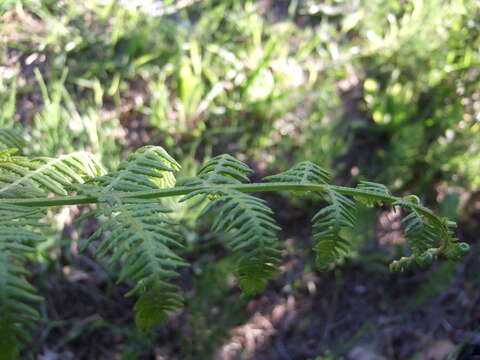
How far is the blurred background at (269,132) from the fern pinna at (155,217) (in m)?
0.98

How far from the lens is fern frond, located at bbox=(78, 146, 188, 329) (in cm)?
70

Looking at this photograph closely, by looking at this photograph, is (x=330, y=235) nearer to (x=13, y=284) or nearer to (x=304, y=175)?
(x=304, y=175)

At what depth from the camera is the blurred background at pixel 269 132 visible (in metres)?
1.95

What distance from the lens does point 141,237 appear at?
0.76m

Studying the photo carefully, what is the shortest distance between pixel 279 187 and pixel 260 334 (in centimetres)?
141

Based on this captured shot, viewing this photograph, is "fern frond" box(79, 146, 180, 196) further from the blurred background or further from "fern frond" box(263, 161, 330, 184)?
the blurred background

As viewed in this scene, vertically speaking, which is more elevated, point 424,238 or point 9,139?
point 9,139

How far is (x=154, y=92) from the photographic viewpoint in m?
2.41

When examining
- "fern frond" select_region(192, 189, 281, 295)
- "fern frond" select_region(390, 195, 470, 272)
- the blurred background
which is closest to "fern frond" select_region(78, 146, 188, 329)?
"fern frond" select_region(192, 189, 281, 295)

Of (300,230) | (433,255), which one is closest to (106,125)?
(300,230)

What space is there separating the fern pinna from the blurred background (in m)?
0.98

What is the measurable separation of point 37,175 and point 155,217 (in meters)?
0.29

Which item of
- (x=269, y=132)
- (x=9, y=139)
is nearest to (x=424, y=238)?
(x=9, y=139)

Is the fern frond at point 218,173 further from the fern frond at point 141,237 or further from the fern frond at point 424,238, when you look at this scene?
the fern frond at point 424,238
